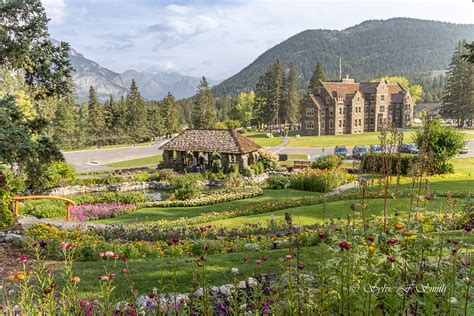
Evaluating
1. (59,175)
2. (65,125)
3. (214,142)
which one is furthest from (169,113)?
(59,175)

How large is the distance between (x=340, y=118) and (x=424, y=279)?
238 feet

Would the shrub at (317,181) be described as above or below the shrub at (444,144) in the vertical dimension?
below

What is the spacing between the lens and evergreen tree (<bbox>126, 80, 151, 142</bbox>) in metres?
72.2

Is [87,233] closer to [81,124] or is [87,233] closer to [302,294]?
[302,294]

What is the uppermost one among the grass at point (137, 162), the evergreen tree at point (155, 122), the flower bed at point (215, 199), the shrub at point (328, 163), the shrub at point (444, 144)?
the evergreen tree at point (155, 122)

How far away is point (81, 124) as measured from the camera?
72.2m

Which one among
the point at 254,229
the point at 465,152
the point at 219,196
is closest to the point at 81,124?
the point at 219,196

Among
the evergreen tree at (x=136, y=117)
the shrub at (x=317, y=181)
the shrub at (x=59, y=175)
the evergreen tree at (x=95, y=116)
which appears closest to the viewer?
the shrub at (x=317, y=181)

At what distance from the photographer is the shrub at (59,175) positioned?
2838cm

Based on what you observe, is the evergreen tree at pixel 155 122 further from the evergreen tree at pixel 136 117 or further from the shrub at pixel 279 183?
the shrub at pixel 279 183

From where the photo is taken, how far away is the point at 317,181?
24.6 meters

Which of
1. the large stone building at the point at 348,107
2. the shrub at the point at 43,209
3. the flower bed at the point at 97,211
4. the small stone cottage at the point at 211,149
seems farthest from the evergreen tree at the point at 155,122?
the shrub at the point at 43,209

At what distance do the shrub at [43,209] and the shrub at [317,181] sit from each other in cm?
1393

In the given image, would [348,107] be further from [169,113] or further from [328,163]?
[328,163]
